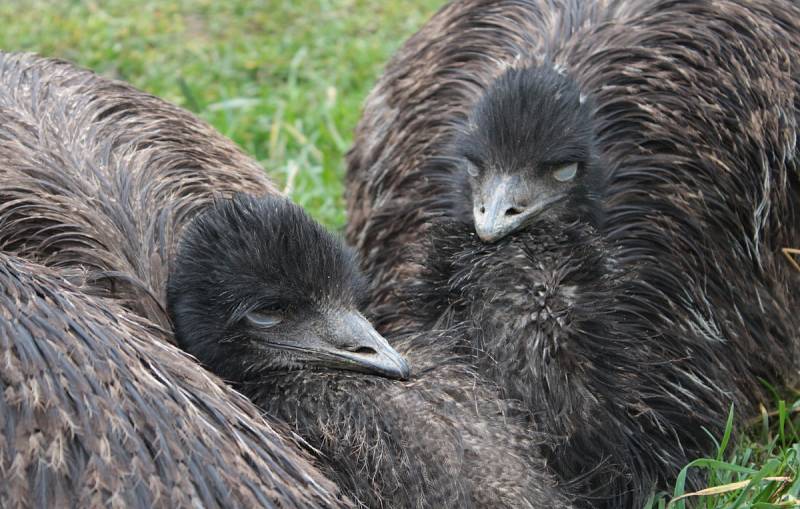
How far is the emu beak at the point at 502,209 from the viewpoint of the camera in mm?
3508

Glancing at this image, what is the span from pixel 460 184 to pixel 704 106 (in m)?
0.85

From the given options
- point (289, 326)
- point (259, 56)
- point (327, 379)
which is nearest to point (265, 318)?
point (289, 326)

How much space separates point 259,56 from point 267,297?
4.45 meters

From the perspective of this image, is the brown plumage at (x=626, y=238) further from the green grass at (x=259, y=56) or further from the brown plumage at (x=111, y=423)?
the green grass at (x=259, y=56)

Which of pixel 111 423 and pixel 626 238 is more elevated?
pixel 111 423

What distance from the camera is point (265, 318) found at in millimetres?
3213

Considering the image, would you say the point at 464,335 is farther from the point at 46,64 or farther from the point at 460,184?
the point at 46,64

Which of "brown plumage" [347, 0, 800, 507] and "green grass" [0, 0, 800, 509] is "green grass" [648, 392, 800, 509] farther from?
"green grass" [0, 0, 800, 509]

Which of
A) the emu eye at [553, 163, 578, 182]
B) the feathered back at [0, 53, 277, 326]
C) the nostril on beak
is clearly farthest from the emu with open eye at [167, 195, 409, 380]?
the emu eye at [553, 163, 578, 182]

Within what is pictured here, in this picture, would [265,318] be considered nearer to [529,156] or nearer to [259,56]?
[529,156]

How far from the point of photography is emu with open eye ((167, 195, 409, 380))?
311 cm

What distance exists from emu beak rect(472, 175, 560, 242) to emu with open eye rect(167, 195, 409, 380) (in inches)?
17.5

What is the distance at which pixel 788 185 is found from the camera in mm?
4199

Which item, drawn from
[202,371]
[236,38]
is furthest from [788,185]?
[236,38]
